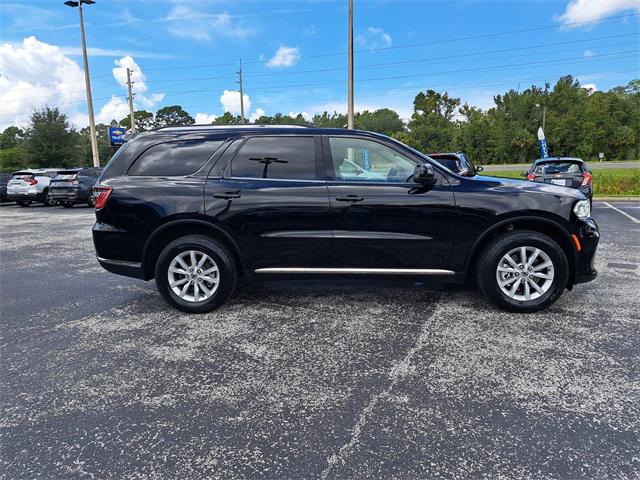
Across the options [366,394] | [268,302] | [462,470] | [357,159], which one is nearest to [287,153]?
[357,159]

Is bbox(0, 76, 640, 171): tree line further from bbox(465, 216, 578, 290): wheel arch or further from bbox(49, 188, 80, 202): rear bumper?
bbox(465, 216, 578, 290): wheel arch

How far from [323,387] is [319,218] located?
1.78 m

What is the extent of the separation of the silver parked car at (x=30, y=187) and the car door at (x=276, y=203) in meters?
16.8

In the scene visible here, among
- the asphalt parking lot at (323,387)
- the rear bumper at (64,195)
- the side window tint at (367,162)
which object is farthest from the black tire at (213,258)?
the rear bumper at (64,195)

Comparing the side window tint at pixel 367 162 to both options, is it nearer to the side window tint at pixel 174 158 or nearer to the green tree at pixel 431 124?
the side window tint at pixel 174 158

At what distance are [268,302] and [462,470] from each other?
2920mm

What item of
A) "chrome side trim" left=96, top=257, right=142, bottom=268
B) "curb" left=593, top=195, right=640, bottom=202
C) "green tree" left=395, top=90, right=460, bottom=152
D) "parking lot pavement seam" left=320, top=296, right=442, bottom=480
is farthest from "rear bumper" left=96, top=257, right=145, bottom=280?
"green tree" left=395, top=90, right=460, bottom=152

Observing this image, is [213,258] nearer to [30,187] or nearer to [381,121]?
[30,187]

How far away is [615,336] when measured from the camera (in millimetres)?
3572

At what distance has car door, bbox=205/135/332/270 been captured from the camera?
4.16 meters

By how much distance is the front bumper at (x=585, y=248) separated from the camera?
13.3ft

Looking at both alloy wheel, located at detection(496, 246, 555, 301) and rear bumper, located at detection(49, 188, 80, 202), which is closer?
alloy wheel, located at detection(496, 246, 555, 301)

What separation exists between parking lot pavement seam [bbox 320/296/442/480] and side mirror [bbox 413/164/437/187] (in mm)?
1304

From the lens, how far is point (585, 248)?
405 cm
